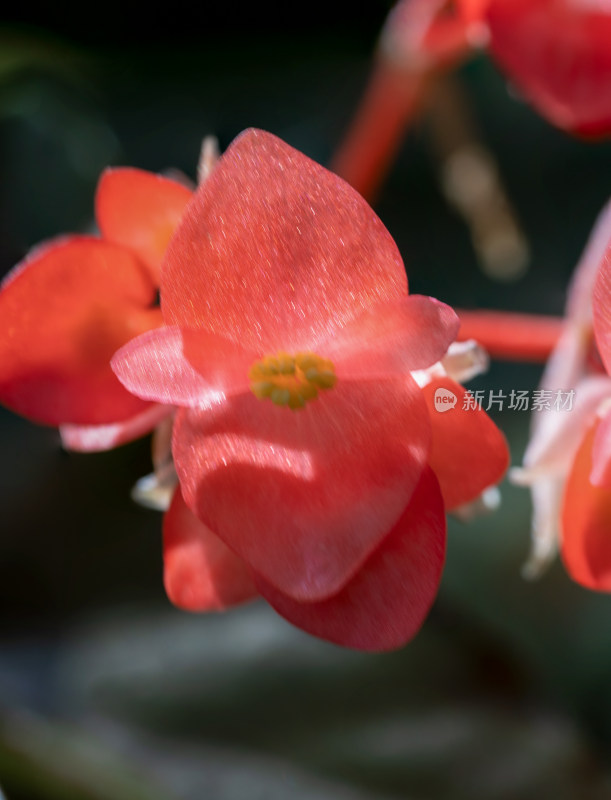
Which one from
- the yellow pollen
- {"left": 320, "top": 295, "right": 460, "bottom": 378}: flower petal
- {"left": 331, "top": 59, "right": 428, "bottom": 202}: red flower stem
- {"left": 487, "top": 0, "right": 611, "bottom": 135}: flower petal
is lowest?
{"left": 331, "top": 59, "right": 428, "bottom": 202}: red flower stem

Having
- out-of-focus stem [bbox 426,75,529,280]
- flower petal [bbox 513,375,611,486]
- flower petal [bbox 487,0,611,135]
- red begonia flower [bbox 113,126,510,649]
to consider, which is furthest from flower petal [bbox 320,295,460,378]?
out-of-focus stem [bbox 426,75,529,280]

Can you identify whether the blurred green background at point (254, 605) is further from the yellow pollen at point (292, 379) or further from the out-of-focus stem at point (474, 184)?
the yellow pollen at point (292, 379)

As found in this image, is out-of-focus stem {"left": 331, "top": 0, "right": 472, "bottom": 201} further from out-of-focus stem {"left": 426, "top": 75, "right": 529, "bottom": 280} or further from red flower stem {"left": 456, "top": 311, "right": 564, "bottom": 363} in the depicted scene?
red flower stem {"left": 456, "top": 311, "right": 564, "bottom": 363}

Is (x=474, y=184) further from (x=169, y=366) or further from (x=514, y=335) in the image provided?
(x=169, y=366)

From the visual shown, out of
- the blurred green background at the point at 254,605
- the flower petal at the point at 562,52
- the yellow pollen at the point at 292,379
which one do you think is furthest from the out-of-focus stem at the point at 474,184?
the yellow pollen at the point at 292,379

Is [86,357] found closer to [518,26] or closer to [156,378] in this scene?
[156,378]

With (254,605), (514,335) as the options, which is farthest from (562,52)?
(254,605)
